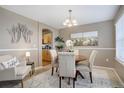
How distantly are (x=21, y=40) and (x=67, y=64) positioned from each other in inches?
102

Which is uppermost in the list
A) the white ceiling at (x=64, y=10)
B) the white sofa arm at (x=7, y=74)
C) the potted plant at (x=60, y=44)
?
the white ceiling at (x=64, y=10)

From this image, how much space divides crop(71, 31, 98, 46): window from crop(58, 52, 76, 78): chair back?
324 cm

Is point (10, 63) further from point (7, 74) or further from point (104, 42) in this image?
point (104, 42)

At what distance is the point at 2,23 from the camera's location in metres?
4.04

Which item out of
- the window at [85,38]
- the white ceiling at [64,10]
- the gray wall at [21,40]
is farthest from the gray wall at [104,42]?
the gray wall at [21,40]

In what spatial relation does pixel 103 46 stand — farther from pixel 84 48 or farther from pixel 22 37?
pixel 22 37

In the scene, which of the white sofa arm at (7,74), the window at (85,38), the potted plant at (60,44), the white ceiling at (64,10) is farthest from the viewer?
the window at (85,38)

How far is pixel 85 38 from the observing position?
6.34 meters

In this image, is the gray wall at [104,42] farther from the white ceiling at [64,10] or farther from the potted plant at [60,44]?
the potted plant at [60,44]

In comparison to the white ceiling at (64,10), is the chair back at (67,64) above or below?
below

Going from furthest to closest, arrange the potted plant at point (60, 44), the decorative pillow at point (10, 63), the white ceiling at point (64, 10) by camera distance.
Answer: the potted plant at point (60, 44) < the white ceiling at point (64, 10) < the decorative pillow at point (10, 63)

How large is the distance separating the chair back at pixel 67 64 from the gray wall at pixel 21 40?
5.75 feet

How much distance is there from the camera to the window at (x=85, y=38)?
601cm

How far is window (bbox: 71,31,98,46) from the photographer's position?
19.7ft
